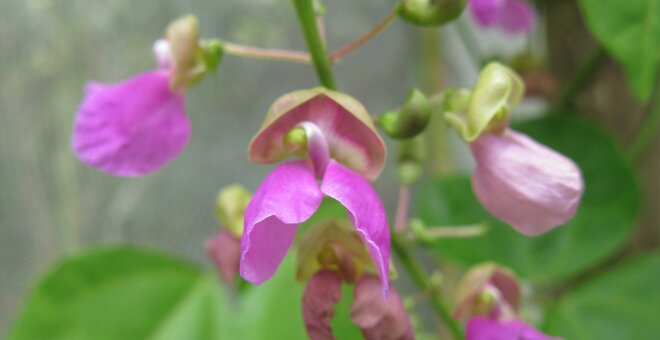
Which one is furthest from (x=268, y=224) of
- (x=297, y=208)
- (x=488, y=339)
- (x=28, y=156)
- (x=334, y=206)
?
(x=28, y=156)

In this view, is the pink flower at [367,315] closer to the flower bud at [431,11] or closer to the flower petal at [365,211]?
the flower petal at [365,211]

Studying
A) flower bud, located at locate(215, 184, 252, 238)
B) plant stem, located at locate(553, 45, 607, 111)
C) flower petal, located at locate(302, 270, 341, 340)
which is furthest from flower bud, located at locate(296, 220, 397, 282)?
plant stem, located at locate(553, 45, 607, 111)

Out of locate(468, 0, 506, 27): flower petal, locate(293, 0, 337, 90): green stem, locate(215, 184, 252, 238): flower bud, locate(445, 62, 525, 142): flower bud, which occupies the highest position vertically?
locate(293, 0, 337, 90): green stem

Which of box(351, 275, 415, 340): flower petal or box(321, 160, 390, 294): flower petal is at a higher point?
box(321, 160, 390, 294): flower petal

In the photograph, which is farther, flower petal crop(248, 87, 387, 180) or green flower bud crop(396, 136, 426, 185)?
green flower bud crop(396, 136, 426, 185)

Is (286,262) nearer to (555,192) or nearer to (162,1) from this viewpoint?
(555,192)

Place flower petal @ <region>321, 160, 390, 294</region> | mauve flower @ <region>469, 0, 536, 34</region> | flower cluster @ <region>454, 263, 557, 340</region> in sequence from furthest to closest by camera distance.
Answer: mauve flower @ <region>469, 0, 536, 34</region> → flower cluster @ <region>454, 263, 557, 340</region> → flower petal @ <region>321, 160, 390, 294</region>

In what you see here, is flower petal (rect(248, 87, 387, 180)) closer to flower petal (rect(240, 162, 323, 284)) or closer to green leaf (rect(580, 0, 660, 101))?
flower petal (rect(240, 162, 323, 284))

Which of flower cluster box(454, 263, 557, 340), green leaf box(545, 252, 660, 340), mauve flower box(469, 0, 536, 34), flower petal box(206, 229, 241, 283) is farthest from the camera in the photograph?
mauve flower box(469, 0, 536, 34)
